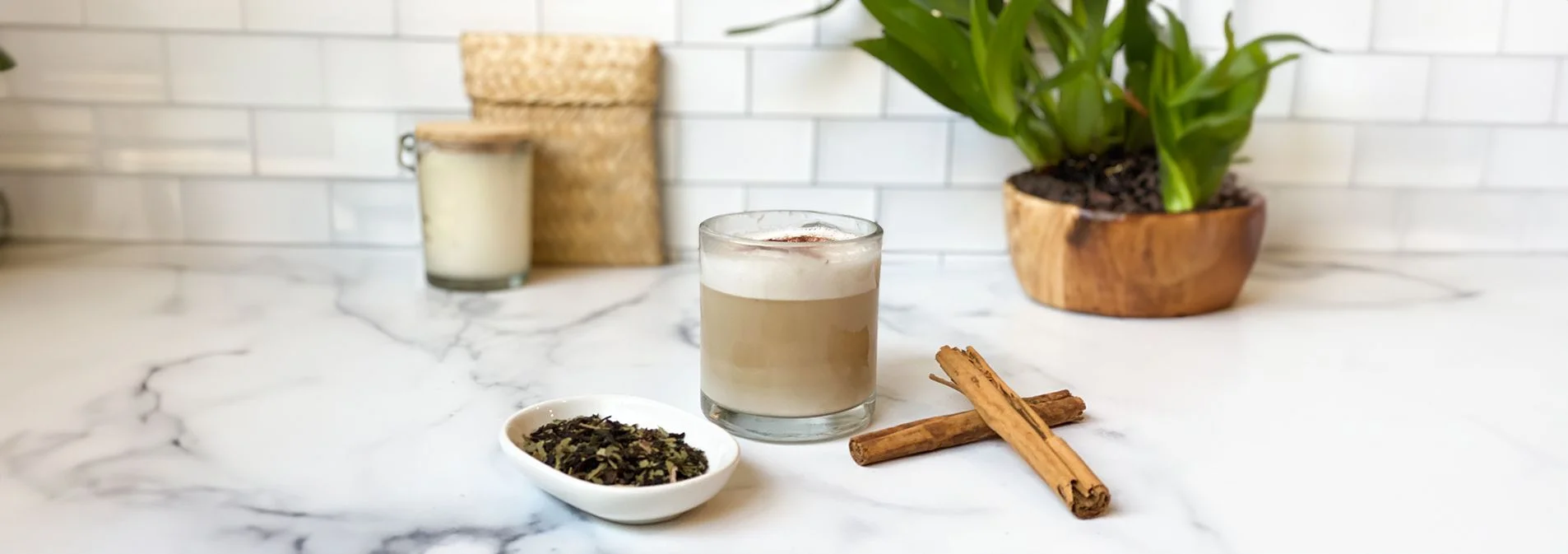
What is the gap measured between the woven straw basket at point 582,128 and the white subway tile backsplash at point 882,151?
0.18 m

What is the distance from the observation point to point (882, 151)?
1176 mm

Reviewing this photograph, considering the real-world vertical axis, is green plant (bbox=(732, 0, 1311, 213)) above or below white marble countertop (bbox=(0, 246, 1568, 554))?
above

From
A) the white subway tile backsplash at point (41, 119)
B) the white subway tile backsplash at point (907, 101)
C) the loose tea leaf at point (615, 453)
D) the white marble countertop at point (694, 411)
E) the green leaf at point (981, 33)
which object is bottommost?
the white marble countertop at point (694, 411)

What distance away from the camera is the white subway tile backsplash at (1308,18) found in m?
1.17

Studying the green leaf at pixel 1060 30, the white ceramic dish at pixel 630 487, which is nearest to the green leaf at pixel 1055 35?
the green leaf at pixel 1060 30

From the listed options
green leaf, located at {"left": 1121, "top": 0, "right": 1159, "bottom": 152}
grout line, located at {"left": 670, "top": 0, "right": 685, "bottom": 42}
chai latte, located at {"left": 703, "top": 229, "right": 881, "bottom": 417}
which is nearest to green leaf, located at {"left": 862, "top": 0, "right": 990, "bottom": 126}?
green leaf, located at {"left": 1121, "top": 0, "right": 1159, "bottom": 152}

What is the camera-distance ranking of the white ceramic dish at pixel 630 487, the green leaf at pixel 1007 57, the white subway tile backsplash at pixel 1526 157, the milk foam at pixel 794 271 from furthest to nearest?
the white subway tile backsplash at pixel 1526 157 < the green leaf at pixel 1007 57 < the milk foam at pixel 794 271 < the white ceramic dish at pixel 630 487

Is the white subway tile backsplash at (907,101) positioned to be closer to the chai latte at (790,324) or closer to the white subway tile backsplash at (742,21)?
the white subway tile backsplash at (742,21)

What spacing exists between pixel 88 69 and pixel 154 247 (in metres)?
0.18

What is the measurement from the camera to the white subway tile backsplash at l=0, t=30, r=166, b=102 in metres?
1.11

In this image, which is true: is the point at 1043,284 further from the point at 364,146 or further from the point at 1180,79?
the point at 364,146

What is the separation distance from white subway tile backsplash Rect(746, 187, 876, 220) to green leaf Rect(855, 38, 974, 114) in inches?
7.0

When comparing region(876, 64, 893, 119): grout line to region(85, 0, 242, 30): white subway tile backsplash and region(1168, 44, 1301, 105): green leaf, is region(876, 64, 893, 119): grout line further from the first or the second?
region(85, 0, 242, 30): white subway tile backsplash

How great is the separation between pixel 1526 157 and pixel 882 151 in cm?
70
